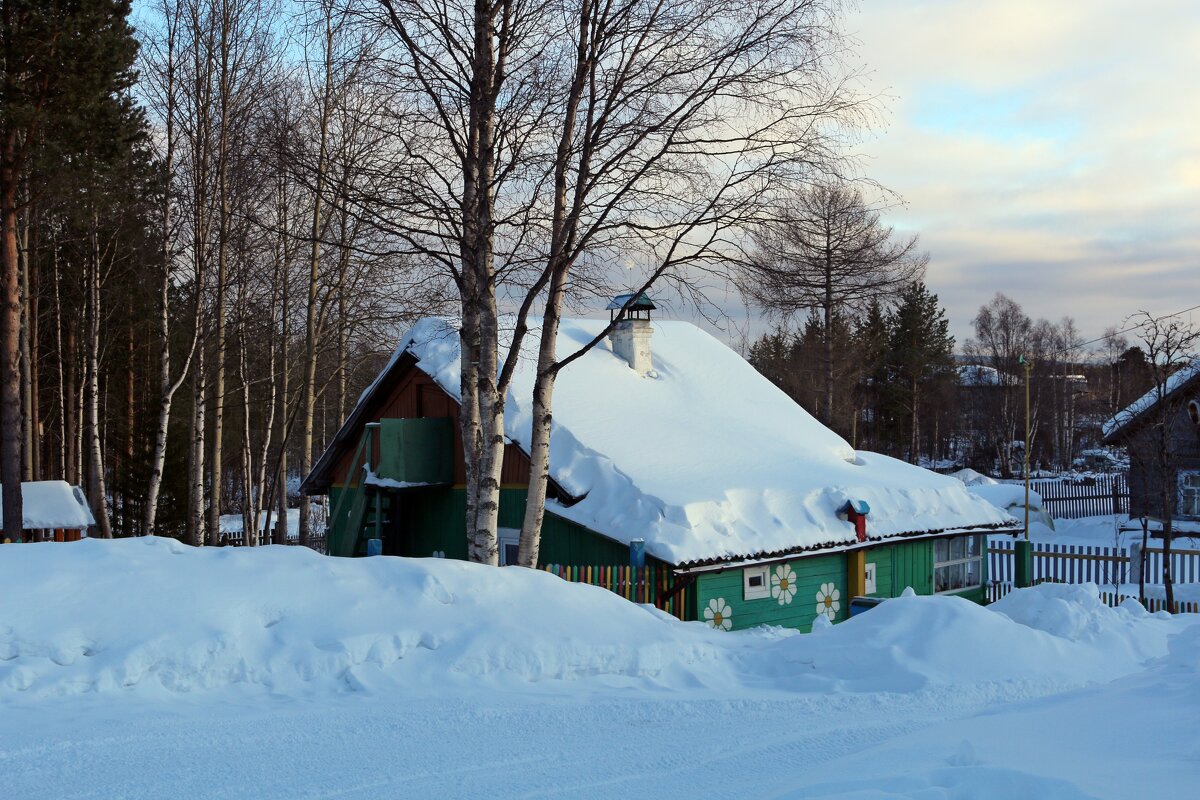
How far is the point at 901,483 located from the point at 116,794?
14.6 metres

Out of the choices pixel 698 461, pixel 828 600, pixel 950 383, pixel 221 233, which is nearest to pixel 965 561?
pixel 828 600

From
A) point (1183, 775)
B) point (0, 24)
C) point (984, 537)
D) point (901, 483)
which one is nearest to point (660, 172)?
point (1183, 775)

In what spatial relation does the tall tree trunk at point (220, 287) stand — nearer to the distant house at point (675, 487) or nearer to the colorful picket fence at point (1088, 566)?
the distant house at point (675, 487)

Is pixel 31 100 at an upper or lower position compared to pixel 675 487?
upper

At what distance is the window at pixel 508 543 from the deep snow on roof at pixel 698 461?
5.31 ft

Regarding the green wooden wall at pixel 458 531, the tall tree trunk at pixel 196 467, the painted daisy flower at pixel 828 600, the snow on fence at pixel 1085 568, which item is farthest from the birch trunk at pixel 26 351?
the snow on fence at pixel 1085 568

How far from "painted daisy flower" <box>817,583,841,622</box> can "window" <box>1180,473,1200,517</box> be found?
19.3m

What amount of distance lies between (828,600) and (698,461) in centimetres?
312

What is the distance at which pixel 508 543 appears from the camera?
15.5 metres

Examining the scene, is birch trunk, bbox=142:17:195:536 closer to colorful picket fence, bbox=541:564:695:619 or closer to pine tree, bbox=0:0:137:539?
pine tree, bbox=0:0:137:539

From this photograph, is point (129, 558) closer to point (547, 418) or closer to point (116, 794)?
point (116, 794)

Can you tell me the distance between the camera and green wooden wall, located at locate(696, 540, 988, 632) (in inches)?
541

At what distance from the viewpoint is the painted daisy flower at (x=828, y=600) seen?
15398mm

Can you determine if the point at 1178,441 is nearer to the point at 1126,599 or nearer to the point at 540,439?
the point at 1126,599
